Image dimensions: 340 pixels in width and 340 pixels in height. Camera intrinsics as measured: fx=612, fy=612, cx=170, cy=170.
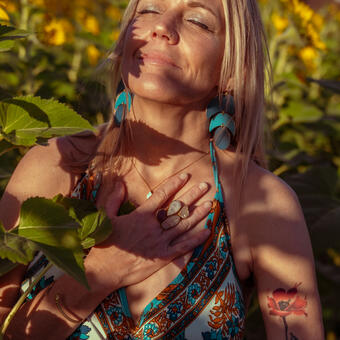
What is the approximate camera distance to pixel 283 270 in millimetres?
1658

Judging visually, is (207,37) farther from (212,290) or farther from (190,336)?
(190,336)

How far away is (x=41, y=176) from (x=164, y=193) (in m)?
0.33

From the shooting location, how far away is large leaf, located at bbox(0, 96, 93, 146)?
42.2 inches

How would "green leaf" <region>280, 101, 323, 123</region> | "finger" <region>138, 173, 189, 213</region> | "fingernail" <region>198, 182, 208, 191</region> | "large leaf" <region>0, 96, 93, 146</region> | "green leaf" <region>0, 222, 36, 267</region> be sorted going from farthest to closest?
"green leaf" <region>280, 101, 323, 123</region> → "fingernail" <region>198, 182, 208, 191</region> → "finger" <region>138, 173, 189, 213</region> → "large leaf" <region>0, 96, 93, 146</region> → "green leaf" <region>0, 222, 36, 267</region>

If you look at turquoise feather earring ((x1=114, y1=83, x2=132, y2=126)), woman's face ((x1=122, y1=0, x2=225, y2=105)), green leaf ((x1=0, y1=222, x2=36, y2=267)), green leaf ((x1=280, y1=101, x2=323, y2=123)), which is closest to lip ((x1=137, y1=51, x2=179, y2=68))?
woman's face ((x1=122, y1=0, x2=225, y2=105))

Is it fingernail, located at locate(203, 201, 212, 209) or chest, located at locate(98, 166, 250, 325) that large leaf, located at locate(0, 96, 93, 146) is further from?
fingernail, located at locate(203, 201, 212, 209)

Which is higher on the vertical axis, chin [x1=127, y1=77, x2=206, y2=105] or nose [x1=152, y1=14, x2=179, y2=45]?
nose [x1=152, y1=14, x2=179, y2=45]

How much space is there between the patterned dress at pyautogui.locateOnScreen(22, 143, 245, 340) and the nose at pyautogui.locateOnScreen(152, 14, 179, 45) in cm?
43

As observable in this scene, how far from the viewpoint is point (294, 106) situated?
11.0 feet

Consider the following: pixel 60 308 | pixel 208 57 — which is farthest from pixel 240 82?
pixel 60 308

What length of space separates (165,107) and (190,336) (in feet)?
2.00

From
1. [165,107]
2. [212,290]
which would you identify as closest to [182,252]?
[212,290]

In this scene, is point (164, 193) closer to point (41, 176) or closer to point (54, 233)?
point (41, 176)

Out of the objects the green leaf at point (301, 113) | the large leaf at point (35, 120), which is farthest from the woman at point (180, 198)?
the green leaf at point (301, 113)
